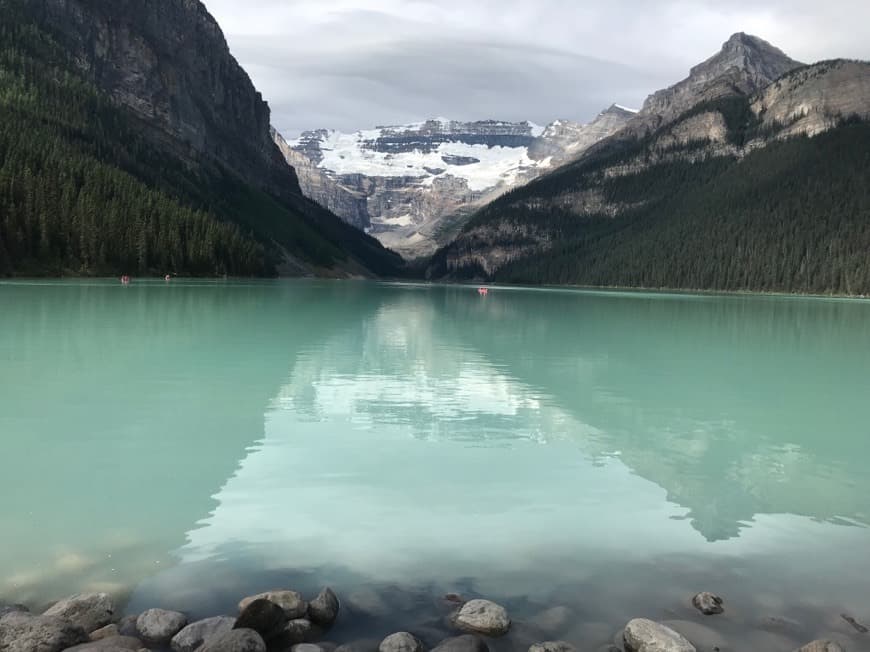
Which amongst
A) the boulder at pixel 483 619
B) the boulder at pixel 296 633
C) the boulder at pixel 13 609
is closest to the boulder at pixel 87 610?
the boulder at pixel 13 609

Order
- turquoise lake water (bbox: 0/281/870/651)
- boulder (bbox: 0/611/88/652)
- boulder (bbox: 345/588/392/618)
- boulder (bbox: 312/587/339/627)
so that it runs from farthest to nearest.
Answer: turquoise lake water (bbox: 0/281/870/651) → boulder (bbox: 345/588/392/618) → boulder (bbox: 312/587/339/627) → boulder (bbox: 0/611/88/652)

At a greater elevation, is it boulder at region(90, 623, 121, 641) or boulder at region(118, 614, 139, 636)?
boulder at region(90, 623, 121, 641)

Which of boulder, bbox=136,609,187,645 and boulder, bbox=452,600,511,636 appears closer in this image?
boulder, bbox=136,609,187,645

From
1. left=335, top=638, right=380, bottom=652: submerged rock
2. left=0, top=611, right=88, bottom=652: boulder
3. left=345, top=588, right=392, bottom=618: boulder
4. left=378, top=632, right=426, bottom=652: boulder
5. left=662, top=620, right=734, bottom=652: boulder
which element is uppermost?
left=0, top=611, right=88, bottom=652: boulder

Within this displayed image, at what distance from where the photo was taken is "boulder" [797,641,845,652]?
9234mm

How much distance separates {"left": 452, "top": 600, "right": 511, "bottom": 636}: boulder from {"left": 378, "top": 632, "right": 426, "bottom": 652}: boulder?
3.01 ft

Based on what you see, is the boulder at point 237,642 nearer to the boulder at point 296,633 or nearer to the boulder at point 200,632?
the boulder at point 200,632

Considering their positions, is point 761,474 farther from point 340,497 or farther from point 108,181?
point 108,181

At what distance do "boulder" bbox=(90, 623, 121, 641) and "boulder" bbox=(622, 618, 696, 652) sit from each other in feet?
23.3

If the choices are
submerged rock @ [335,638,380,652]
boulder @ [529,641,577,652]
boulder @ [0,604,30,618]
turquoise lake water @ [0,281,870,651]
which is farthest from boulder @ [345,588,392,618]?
boulder @ [0,604,30,618]

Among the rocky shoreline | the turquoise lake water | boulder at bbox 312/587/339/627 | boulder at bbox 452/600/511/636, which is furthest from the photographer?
the turquoise lake water

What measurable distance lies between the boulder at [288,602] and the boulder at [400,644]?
147cm

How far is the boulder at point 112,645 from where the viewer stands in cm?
880

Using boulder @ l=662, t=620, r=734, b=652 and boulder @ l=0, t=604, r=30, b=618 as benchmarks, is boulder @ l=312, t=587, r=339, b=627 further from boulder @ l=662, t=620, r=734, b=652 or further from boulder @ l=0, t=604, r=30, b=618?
boulder @ l=662, t=620, r=734, b=652
